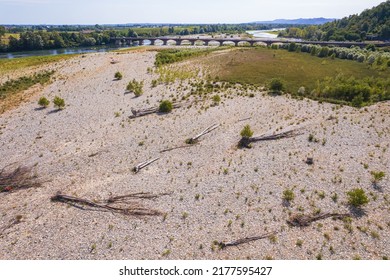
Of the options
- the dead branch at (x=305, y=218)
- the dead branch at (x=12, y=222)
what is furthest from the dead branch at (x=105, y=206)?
the dead branch at (x=305, y=218)

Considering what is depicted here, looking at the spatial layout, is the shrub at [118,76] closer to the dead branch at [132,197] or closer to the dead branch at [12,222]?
the dead branch at [132,197]

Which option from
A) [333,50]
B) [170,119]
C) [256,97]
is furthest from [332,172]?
[333,50]

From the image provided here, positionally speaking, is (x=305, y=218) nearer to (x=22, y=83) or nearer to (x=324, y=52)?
(x=22, y=83)

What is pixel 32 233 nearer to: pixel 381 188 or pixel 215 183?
pixel 215 183

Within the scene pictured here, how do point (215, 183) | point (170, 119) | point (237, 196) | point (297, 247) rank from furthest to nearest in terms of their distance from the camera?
1. point (170, 119)
2. point (215, 183)
3. point (237, 196)
4. point (297, 247)

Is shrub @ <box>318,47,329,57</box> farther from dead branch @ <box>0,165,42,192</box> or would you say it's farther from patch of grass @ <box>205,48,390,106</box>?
dead branch @ <box>0,165,42,192</box>

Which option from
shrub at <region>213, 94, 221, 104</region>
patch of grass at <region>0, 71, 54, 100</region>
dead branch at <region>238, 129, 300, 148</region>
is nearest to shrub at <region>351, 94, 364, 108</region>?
dead branch at <region>238, 129, 300, 148</region>
